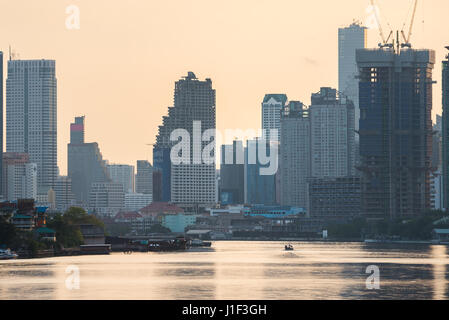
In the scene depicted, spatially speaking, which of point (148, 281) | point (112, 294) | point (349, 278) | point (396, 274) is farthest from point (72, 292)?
point (396, 274)

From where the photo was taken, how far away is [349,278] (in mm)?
180125
